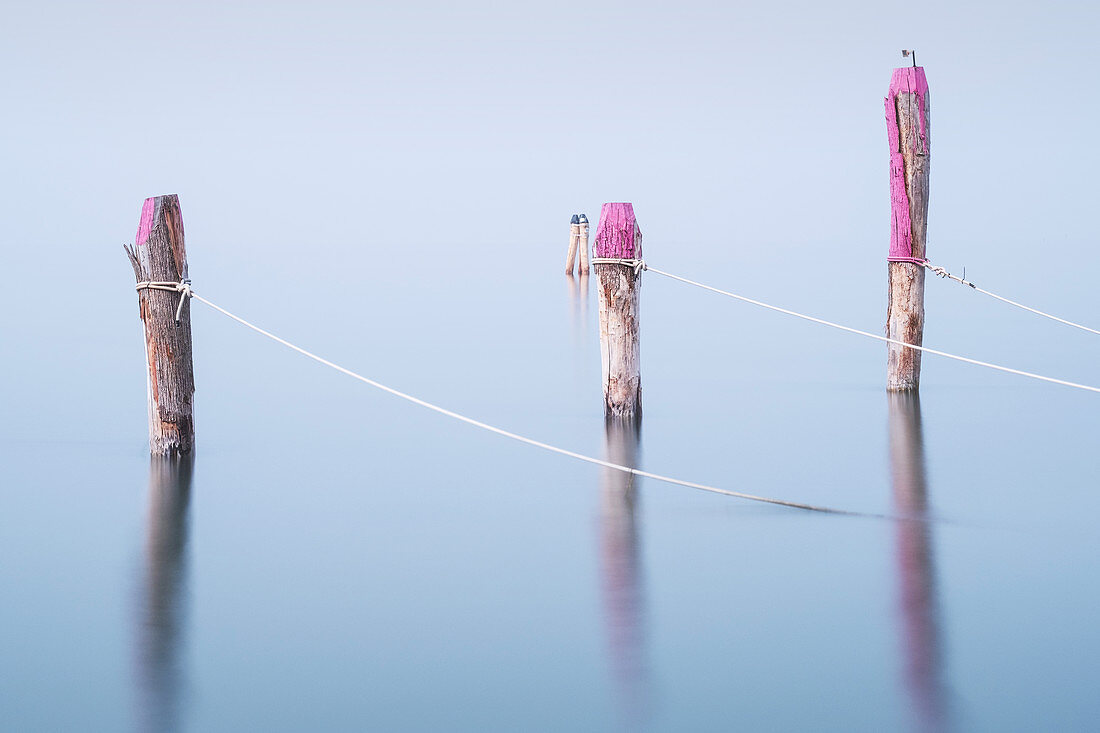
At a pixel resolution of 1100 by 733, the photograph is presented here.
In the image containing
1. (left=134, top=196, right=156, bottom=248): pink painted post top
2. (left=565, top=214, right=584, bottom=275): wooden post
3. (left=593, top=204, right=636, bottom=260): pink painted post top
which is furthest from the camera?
(left=565, top=214, right=584, bottom=275): wooden post

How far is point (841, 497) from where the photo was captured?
570 centimetres

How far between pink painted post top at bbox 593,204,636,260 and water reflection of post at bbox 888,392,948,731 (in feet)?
→ 6.12

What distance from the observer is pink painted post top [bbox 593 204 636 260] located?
659cm

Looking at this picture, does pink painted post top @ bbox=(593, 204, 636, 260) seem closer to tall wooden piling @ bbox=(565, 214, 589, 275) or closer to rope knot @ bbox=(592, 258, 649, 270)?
rope knot @ bbox=(592, 258, 649, 270)

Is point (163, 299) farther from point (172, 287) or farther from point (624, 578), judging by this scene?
point (624, 578)

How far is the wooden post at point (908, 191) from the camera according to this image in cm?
722

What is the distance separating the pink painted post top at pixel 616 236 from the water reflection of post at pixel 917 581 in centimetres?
186

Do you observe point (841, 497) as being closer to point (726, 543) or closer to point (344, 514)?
point (726, 543)

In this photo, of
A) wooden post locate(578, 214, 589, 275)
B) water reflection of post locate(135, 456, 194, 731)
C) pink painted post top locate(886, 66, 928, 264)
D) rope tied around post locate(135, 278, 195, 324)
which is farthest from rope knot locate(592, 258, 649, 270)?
wooden post locate(578, 214, 589, 275)

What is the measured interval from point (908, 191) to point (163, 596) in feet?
16.5

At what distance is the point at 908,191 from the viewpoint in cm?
733

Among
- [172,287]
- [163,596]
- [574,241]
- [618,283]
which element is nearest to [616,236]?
[618,283]

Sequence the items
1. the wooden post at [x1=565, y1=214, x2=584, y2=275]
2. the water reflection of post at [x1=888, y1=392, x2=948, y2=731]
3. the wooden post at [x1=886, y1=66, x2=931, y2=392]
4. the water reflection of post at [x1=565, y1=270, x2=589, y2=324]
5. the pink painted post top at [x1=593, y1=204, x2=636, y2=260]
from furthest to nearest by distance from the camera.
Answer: the wooden post at [x1=565, y1=214, x2=584, y2=275] < the water reflection of post at [x1=565, y1=270, x2=589, y2=324] < the wooden post at [x1=886, y1=66, x2=931, y2=392] < the pink painted post top at [x1=593, y1=204, x2=636, y2=260] < the water reflection of post at [x1=888, y1=392, x2=948, y2=731]

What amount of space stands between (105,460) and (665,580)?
3.74 m
